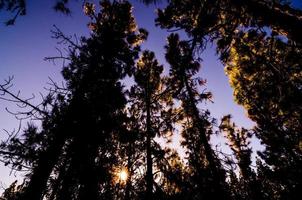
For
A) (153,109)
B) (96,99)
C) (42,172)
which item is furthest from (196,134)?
(42,172)

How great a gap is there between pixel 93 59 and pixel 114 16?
3420 mm

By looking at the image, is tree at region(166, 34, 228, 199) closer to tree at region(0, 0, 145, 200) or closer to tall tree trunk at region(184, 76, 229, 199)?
tall tree trunk at region(184, 76, 229, 199)

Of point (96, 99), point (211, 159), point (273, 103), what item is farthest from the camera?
point (273, 103)

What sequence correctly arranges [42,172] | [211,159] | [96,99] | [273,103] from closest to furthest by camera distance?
[42,172], [96,99], [211,159], [273,103]

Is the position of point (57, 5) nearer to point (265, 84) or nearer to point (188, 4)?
point (188, 4)

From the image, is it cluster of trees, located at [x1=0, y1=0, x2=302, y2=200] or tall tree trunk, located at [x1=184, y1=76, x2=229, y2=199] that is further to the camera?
tall tree trunk, located at [x1=184, y1=76, x2=229, y2=199]

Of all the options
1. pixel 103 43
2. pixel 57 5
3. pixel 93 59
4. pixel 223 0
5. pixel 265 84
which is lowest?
pixel 223 0

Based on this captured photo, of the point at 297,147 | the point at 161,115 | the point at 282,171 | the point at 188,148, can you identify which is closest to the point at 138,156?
the point at 161,115

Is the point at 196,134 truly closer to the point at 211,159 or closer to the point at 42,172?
the point at 211,159

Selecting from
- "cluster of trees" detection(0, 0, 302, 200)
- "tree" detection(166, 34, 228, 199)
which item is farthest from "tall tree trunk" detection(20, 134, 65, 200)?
"tree" detection(166, 34, 228, 199)

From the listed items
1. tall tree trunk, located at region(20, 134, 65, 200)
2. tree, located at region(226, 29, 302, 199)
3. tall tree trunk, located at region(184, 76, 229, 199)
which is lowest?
tall tree trunk, located at region(20, 134, 65, 200)

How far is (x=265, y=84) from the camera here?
14383 millimetres

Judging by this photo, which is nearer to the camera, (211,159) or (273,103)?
(211,159)

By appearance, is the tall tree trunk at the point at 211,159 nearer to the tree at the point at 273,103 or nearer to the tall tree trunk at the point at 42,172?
the tree at the point at 273,103
